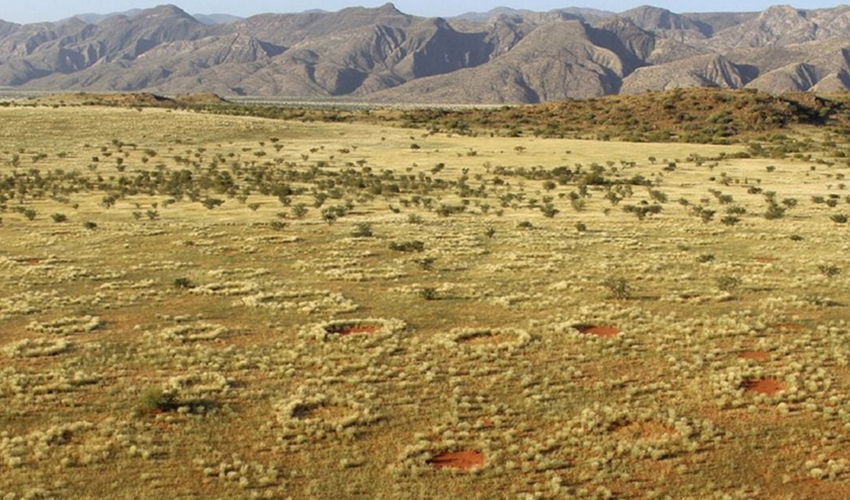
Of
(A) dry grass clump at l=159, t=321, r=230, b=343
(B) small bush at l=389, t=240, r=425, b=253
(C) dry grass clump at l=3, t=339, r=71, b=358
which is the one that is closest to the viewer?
(C) dry grass clump at l=3, t=339, r=71, b=358

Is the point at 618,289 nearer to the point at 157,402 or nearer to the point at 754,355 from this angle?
the point at 754,355

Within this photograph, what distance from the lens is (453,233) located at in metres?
42.0

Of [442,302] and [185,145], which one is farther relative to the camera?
[185,145]

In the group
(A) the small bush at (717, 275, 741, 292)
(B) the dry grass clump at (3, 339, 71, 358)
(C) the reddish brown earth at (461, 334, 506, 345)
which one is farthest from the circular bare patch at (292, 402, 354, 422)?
(A) the small bush at (717, 275, 741, 292)

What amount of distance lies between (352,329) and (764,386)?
11.5m

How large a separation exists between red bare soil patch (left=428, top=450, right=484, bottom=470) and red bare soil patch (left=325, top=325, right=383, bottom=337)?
809 cm

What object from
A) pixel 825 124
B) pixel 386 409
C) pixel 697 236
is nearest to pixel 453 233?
pixel 697 236

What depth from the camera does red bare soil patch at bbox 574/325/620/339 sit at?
2395cm

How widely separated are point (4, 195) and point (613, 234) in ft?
133

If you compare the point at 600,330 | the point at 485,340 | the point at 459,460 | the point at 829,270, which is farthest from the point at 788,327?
the point at 459,460

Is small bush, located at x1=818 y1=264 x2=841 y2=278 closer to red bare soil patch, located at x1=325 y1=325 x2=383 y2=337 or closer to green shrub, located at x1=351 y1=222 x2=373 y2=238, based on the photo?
red bare soil patch, located at x1=325 y1=325 x2=383 y2=337

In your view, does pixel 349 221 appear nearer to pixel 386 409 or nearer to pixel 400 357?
pixel 400 357

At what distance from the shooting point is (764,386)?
64.8ft

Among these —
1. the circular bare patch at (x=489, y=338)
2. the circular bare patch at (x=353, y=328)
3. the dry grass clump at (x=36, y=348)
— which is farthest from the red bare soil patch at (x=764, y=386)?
the dry grass clump at (x=36, y=348)
